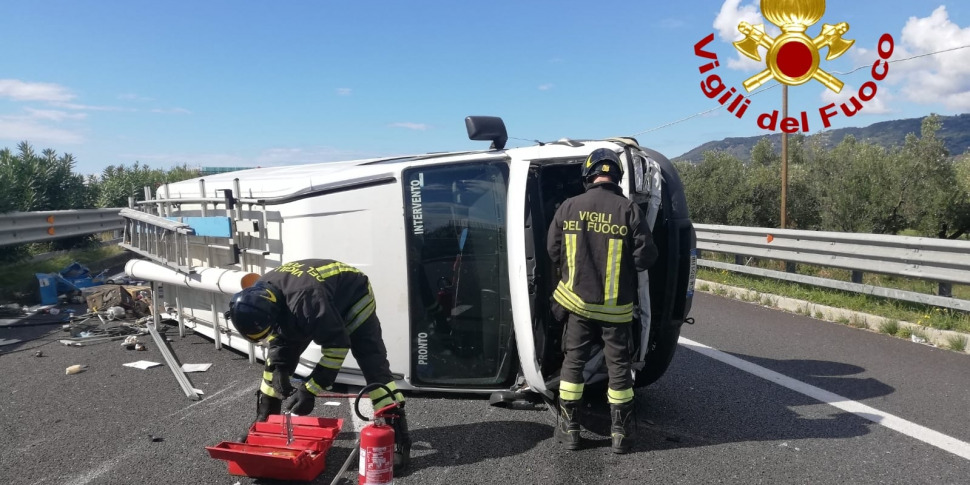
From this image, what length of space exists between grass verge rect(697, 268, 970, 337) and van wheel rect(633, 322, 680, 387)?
12.9ft

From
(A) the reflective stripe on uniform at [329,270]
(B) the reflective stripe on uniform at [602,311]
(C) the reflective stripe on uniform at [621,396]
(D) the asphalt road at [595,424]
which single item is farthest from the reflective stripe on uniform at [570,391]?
(A) the reflective stripe on uniform at [329,270]

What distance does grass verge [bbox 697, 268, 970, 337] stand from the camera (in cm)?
661

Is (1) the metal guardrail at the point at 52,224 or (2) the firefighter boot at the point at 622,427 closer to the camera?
(2) the firefighter boot at the point at 622,427

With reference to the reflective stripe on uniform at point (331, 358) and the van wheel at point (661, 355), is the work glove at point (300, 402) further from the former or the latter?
the van wheel at point (661, 355)

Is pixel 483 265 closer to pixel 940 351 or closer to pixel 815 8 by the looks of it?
pixel 940 351

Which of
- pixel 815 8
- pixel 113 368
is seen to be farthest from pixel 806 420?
pixel 815 8

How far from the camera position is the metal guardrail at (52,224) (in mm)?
9328

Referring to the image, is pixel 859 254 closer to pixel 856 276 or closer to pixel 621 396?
pixel 856 276

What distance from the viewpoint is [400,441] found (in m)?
3.67

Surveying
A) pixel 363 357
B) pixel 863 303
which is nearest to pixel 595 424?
pixel 363 357

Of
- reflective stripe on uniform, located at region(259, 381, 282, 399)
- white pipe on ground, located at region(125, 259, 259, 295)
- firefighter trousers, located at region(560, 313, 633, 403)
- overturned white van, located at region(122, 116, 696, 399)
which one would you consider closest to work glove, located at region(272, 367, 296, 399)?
reflective stripe on uniform, located at region(259, 381, 282, 399)

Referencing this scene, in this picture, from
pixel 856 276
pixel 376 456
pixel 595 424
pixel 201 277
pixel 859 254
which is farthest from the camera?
pixel 856 276

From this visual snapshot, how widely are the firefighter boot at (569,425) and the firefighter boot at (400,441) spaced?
965mm

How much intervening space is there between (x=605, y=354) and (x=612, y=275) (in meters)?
0.52
